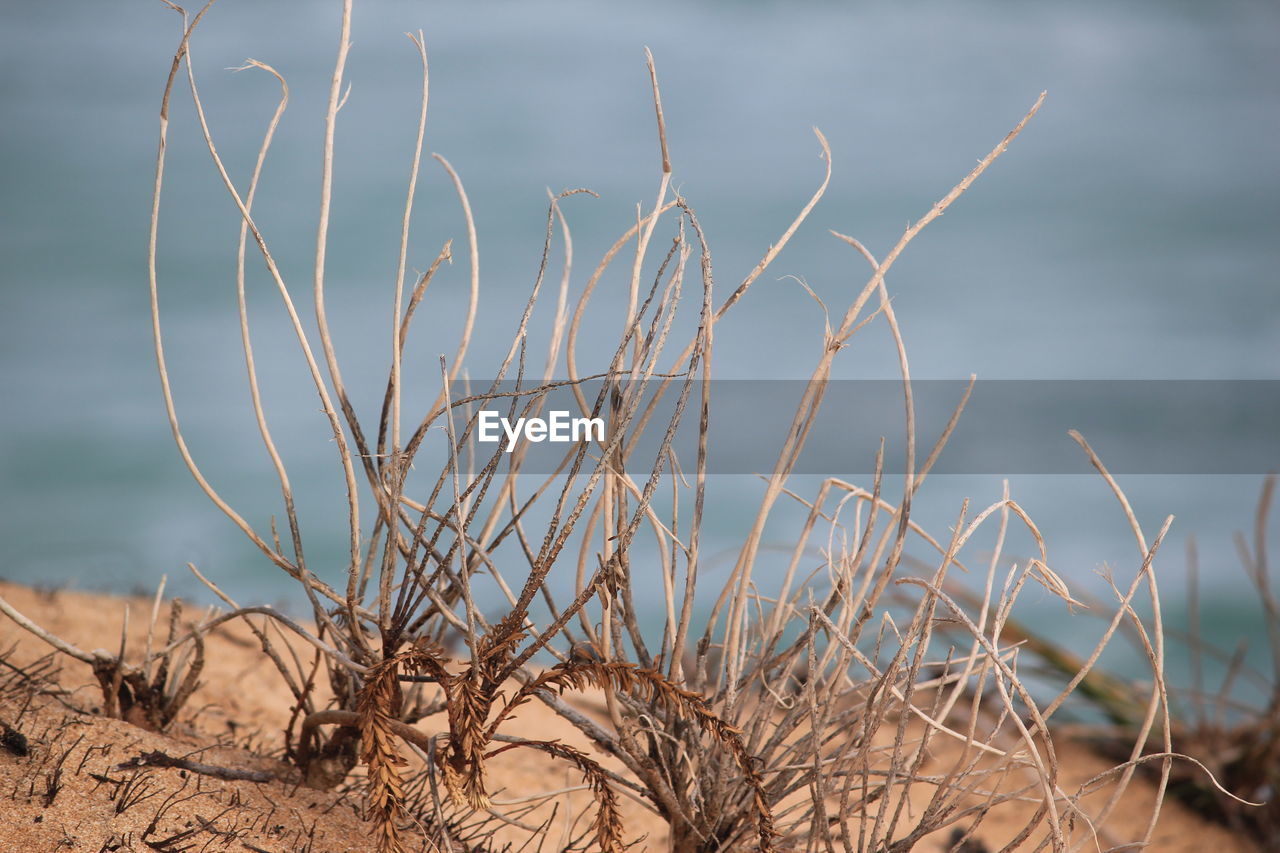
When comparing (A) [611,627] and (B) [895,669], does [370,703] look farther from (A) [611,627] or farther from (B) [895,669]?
(B) [895,669]

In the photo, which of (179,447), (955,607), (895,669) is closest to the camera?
(955,607)

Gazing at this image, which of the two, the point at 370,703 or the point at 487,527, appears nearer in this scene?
the point at 370,703

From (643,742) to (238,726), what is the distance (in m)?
1.78

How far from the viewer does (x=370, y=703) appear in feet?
5.86

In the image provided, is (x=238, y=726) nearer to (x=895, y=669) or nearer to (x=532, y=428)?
(x=532, y=428)

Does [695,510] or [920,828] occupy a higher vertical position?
[695,510]

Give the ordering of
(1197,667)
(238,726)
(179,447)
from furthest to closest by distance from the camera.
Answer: (1197,667), (238,726), (179,447)

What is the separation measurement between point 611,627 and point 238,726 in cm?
180

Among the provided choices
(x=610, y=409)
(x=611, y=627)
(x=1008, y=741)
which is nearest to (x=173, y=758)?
(x=611, y=627)

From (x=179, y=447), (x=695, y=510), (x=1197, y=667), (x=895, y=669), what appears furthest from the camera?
(x=1197, y=667)

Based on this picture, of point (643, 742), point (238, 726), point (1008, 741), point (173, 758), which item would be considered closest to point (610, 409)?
point (643, 742)

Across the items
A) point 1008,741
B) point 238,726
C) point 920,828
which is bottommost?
point 1008,741

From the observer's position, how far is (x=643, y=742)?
210cm

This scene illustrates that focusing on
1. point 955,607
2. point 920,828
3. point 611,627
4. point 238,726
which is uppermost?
point 955,607
